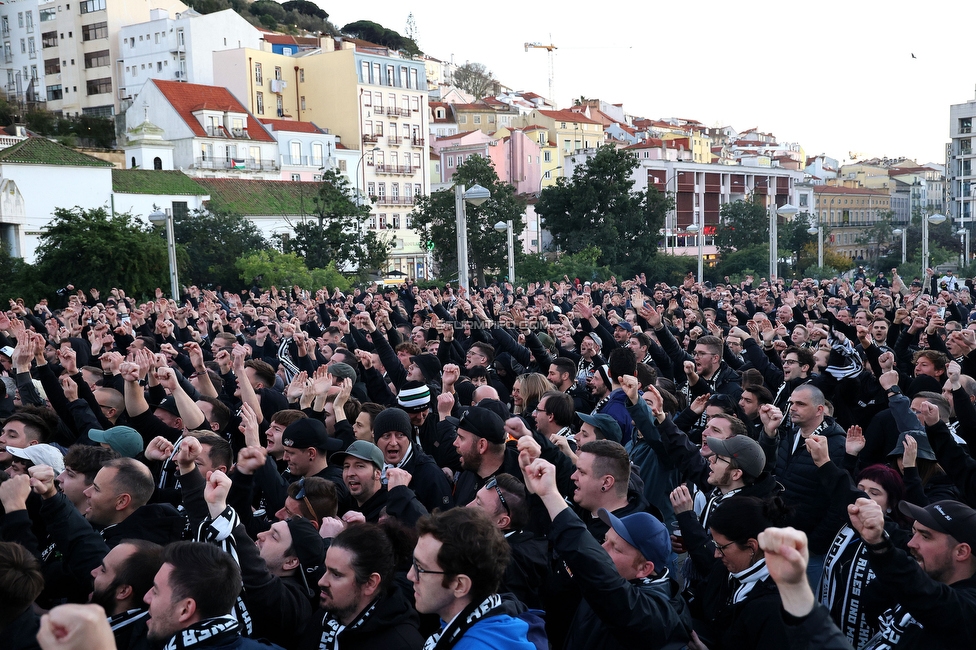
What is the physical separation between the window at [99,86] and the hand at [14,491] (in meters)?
70.5

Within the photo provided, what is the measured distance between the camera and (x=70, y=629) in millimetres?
2436

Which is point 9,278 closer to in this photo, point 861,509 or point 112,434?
point 112,434

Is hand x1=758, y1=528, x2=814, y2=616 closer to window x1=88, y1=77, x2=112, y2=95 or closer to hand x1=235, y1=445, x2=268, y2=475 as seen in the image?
hand x1=235, y1=445, x2=268, y2=475

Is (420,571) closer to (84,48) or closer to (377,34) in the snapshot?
(84,48)

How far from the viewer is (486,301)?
19672 millimetres

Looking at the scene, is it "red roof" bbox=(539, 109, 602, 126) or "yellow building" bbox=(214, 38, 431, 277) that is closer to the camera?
"yellow building" bbox=(214, 38, 431, 277)

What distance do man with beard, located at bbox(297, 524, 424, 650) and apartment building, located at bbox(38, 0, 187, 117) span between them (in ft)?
231

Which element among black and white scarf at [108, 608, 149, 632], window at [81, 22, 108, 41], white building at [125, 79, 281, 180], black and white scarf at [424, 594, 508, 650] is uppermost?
window at [81, 22, 108, 41]

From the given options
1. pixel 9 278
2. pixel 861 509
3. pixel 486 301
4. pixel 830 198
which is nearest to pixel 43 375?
pixel 861 509

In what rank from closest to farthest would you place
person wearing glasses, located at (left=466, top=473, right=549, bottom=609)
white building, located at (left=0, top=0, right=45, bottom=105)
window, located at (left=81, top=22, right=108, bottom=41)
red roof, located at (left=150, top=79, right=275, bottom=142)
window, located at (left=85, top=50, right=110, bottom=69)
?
person wearing glasses, located at (left=466, top=473, right=549, bottom=609) < red roof, located at (left=150, top=79, right=275, bottom=142) < window, located at (left=81, top=22, right=108, bottom=41) < window, located at (left=85, top=50, right=110, bottom=69) < white building, located at (left=0, top=0, right=45, bottom=105)

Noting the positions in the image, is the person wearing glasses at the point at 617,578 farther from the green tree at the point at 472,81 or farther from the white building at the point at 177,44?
the green tree at the point at 472,81

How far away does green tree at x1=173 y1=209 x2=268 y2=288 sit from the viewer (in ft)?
108

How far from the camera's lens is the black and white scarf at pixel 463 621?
3.34 m

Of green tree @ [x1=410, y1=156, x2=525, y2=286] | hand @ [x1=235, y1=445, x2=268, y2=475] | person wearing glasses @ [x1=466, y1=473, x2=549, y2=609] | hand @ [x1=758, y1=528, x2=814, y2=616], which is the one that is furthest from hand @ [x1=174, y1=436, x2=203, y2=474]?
green tree @ [x1=410, y1=156, x2=525, y2=286]
